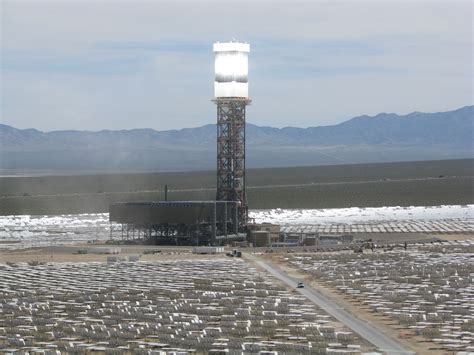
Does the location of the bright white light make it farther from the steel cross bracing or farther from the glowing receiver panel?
the steel cross bracing

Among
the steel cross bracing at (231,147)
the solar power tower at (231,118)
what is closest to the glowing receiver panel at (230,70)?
the solar power tower at (231,118)

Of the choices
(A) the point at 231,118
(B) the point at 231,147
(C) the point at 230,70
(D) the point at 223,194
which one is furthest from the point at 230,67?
(D) the point at 223,194

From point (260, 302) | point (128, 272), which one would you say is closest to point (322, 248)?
point (128, 272)

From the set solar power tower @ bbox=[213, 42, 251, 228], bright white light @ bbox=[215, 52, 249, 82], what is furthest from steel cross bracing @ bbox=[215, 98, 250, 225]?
bright white light @ bbox=[215, 52, 249, 82]

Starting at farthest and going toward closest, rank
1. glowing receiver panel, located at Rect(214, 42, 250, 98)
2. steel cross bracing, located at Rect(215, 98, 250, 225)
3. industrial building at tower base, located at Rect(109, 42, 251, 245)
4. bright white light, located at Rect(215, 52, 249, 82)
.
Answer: bright white light, located at Rect(215, 52, 249, 82) < glowing receiver panel, located at Rect(214, 42, 250, 98) < steel cross bracing, located at Rect(215, 98, 250, 225) < industrial building at tower base, located at Rect(109, 42, 251, 245)

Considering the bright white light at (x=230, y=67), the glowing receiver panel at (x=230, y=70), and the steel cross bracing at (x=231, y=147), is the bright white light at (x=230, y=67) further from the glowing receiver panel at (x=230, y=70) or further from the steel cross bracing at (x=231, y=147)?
the steel cross bracing at (x=231, y=147)

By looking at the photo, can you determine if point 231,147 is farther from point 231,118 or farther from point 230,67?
point 230,67

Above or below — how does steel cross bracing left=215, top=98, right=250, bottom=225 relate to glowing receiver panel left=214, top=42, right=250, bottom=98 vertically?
below
